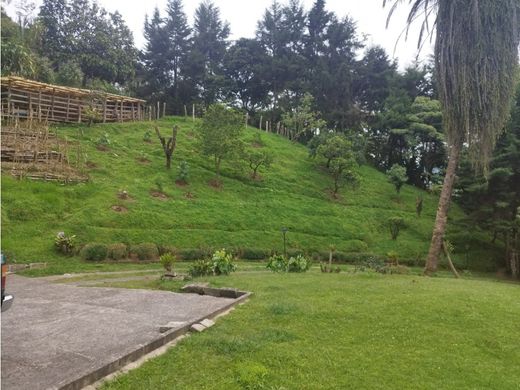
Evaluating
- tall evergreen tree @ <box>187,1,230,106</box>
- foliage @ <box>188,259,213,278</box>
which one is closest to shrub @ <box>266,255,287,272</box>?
foliage @ <box>188,259,213,278</box>

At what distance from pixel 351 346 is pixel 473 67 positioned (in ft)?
42.9

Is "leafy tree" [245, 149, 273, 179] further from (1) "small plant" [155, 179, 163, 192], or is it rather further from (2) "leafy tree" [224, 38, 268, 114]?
(2) "leafy tree" [224, 38, 268, 114]

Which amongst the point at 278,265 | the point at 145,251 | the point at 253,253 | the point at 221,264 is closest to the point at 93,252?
the point at 145,251

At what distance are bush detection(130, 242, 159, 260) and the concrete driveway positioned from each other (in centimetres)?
701

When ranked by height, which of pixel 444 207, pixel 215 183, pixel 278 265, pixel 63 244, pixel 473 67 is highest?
pixel 473 67

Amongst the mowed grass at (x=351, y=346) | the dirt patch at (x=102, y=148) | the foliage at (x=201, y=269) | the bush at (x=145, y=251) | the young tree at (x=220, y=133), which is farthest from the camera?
the dirt patch at (x=102, y=148)

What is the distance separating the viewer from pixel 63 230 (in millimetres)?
18938

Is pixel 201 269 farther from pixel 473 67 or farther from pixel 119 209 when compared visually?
pixel 473 67

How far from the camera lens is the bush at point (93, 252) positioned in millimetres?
17531

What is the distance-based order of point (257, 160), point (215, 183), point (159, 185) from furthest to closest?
point (257, 160)
point (215, 183)
point (159, 185)

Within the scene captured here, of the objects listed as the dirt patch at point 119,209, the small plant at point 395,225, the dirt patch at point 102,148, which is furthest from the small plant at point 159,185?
the small plant at point 395,225

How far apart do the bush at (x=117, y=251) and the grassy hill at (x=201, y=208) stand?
108 cm

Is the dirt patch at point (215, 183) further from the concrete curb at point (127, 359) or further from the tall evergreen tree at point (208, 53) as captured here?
the tall evergreen tree at point (208, 53)

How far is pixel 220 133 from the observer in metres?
29.0
